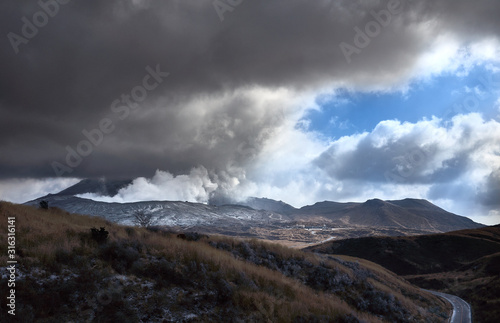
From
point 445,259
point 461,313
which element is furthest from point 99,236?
point 445,259

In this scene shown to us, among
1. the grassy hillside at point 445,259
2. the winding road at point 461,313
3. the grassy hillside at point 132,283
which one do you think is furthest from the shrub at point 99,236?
the grassy hillside at point 445,259

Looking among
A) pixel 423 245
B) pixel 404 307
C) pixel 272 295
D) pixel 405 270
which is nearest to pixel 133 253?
pixel 272 295

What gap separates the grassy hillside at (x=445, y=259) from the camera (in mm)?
55938

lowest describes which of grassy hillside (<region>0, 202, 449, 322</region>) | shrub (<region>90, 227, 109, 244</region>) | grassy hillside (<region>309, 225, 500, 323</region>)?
grassy hillside (<region>309, 225, 500, 323</region>)

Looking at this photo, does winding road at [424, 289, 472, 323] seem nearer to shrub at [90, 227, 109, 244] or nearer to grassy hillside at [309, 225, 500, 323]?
grassy hillside at [309, 225, 500, 323]

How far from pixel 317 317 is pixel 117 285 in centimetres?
949

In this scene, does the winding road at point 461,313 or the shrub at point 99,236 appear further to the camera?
the winding road at point 461,313

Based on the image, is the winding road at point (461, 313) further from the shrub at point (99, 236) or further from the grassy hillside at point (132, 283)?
the shrub at point (99, 236)

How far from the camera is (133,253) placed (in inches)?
598

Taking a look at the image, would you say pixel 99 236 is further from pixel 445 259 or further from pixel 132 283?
pixel 445 259

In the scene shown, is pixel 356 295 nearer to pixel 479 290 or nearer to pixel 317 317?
pixel 317 317

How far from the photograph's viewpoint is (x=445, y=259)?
97062 mm

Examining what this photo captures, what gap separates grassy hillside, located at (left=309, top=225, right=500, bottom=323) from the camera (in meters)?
55.9

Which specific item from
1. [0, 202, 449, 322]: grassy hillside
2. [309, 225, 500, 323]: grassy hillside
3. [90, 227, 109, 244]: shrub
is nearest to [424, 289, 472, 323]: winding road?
[309, 225, 500, 323]: grassy hillside
